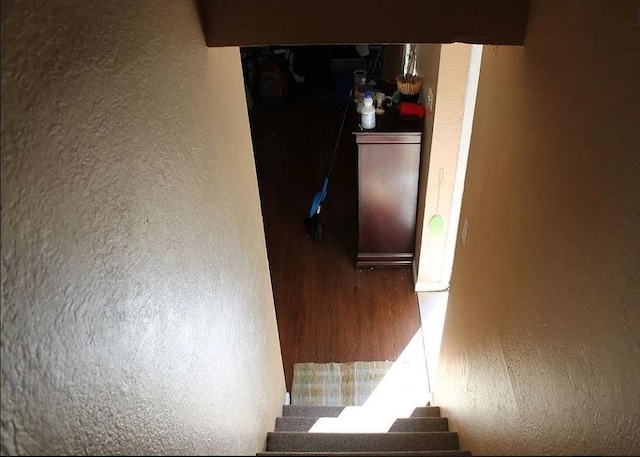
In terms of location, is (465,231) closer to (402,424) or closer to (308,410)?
(402,424)

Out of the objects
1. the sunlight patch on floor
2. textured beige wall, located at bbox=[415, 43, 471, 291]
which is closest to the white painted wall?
textured beige wall, located at bbox=[415, 43, 471, 291]

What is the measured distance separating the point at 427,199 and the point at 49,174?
2860 millimetres

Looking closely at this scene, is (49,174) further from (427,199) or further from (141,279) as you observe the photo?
(427,199)

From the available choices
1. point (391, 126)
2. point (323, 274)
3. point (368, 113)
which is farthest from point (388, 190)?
point (323, 274)

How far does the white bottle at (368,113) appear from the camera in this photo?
335 cm

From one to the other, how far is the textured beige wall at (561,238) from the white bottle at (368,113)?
1.24 metres

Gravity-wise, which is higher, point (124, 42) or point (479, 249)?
point (124, 42)

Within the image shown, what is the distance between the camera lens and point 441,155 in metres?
3.23

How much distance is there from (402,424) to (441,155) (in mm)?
1440

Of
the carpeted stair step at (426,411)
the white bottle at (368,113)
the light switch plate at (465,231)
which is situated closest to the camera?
the light switch plate at (465,231)

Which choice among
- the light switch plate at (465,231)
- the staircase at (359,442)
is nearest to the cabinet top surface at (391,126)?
the light switch plate at (465,231)

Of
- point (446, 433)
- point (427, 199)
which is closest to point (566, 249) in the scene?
point (446, 433)

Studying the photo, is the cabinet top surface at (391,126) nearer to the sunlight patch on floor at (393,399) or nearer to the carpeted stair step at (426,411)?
the sunlight patch on floor at (393,399)

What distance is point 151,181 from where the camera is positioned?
1134mm
